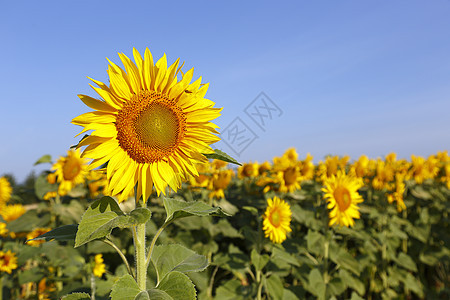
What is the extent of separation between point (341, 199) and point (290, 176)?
0.70 meters

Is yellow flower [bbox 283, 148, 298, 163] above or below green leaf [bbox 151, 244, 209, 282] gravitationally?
above

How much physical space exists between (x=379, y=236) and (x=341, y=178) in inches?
61.3

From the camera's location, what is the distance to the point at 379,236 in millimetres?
4770

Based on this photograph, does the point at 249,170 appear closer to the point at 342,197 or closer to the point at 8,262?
the point at 342,197

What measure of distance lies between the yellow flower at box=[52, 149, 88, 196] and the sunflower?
2.94 meters

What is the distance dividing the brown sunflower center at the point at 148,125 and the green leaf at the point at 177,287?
0.54 m

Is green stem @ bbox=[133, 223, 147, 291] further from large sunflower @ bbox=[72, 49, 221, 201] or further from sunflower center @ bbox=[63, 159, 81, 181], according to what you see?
sunflower center @ bbox=[63, 159, 81, 181]

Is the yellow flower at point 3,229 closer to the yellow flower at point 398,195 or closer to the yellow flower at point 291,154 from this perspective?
the yellow flower at point 291,154

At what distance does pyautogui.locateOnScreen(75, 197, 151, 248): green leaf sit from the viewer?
119 cm

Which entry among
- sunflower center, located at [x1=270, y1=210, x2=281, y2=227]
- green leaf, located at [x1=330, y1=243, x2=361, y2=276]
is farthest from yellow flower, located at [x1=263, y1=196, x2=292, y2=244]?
green leaf, located at [x1=330, y1=243, x2=361, y2=276]

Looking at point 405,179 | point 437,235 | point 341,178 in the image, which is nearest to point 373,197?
point 405,179

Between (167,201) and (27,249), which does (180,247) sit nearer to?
(167,201)

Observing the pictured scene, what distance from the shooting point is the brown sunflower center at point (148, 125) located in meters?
1.46

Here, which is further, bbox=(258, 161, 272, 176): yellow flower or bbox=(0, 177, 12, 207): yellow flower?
bbox=(0, 177, 12, 207): yellow flower
